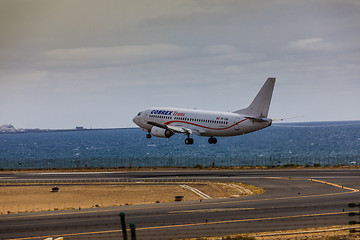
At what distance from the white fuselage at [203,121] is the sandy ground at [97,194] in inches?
457

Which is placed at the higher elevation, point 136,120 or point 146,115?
point 146,115

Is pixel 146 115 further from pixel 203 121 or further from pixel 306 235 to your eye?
pixel 306 235

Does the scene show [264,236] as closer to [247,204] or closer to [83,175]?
[247,204]

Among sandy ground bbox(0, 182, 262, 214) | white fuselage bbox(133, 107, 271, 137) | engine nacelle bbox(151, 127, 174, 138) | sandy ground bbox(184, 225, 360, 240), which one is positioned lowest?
sandy ground bbox(184, 225, 360, 240)

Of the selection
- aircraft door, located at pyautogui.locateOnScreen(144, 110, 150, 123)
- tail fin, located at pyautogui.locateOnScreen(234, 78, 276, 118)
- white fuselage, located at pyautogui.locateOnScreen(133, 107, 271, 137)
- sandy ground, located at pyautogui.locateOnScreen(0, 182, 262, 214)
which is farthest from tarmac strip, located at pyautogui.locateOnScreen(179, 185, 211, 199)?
aircraft door, located at pyautogui.locateOnScreen(144, 110, 150, 123)

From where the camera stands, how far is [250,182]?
77.1 metres

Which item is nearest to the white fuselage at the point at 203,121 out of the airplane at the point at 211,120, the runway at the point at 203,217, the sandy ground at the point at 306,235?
the airplane at the point at 211,120

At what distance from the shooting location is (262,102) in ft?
275

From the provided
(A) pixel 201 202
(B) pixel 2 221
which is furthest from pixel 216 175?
(B) pixel 2 221

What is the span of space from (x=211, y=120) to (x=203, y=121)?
163cm

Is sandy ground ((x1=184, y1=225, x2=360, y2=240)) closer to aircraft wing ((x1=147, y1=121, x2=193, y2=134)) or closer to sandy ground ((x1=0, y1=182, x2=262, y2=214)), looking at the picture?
sandy ground ((x1=0, y1=182, x2=262, y2=214))

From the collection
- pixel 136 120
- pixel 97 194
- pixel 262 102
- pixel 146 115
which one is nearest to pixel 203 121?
pixel 262 102

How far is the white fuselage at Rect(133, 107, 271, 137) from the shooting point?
84.3 m

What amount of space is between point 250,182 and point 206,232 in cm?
4090
